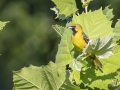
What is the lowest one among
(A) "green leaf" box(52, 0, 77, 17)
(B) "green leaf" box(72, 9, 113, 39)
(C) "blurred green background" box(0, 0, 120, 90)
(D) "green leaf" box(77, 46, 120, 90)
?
(D) "green leaf" box(77, 46, 120, 90)

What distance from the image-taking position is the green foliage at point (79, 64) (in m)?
1.46

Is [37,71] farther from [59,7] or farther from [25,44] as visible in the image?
[25,44]

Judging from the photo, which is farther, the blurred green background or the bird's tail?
the blurred green background

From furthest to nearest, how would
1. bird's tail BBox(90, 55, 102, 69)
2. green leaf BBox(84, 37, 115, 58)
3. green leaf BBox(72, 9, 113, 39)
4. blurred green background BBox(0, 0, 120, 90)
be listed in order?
blurred green background BBox(0, 0, 120, 90), green leaf BBox(72, 9, 113, 39), bird's tail BBox(90, 55, 102, 69), green leaf BBox(84, 37, 115, 58)

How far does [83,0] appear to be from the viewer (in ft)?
6.74

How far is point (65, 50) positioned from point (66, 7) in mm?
294

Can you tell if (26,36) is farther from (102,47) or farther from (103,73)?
(102,47)

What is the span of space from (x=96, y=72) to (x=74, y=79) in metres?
0.09

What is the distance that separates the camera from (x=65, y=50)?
1819 mm

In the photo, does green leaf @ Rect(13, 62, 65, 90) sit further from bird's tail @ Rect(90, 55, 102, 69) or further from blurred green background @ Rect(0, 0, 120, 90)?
blurred green background @ Rect(0, 0, 120, 90)

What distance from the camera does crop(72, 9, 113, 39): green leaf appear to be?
1805 millimetres

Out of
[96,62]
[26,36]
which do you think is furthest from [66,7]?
[26,36]

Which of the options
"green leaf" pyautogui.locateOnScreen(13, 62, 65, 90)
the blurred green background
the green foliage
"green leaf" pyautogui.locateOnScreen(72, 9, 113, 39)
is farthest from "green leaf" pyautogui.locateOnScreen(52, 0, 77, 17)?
the blurred green background

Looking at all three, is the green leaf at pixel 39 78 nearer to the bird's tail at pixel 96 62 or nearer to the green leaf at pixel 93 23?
the bird's tail at pixel 96 62
